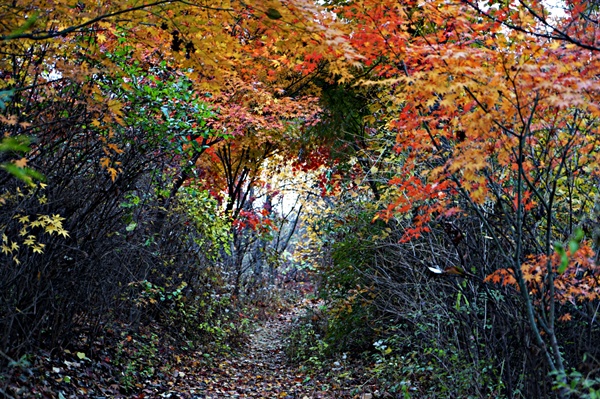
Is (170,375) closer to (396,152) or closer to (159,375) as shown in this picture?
(159,375)

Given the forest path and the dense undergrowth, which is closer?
the dense undergrowth

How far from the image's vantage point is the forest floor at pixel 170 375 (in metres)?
5.27

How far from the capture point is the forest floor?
5273mm

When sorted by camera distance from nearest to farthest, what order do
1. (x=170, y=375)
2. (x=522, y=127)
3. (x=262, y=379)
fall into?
(x=522, y=127), (x=170, y=375), (x=262, y=379)

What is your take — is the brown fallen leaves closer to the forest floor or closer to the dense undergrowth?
the forest floor

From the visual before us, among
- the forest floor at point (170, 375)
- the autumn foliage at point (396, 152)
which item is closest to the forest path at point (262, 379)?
the forest floor at point (170, 375)

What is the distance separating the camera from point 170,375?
744 cm

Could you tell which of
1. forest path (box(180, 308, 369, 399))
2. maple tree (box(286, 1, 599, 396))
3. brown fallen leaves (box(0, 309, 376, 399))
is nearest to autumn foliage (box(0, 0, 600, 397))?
maple tree (box(286, 1, 599, 396))

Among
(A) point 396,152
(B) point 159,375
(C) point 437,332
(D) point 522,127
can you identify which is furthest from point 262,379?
(D) point 522,127

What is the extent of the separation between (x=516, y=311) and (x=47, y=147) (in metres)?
4.55

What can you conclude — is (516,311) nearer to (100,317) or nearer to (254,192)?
(100,317)

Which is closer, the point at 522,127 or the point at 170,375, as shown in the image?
the point at 522,127

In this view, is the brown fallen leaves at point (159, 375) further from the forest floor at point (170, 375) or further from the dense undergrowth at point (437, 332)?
the dense undergrowth at point (437, 332)

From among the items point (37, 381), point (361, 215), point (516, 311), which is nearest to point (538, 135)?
point (516, 311)
